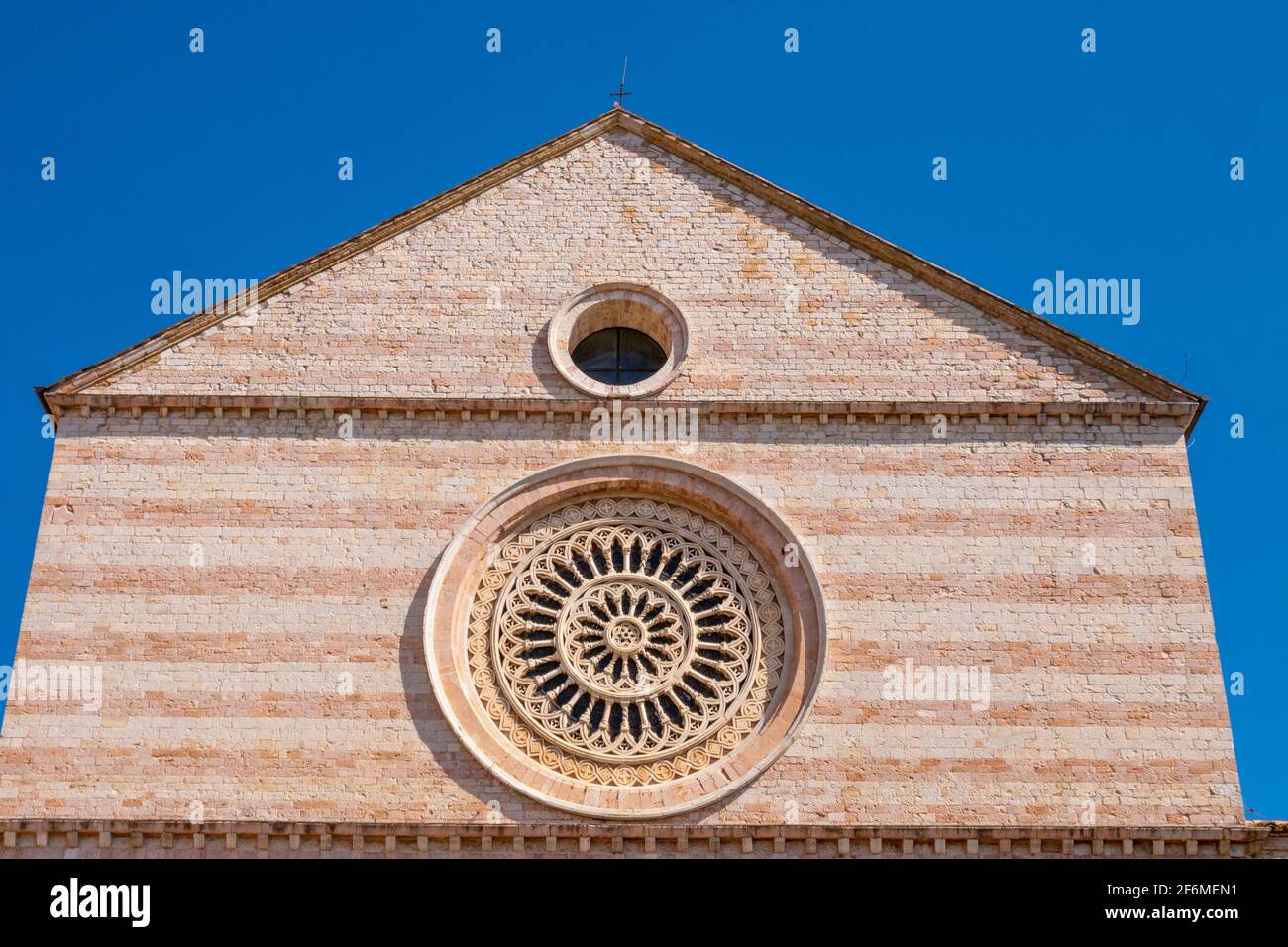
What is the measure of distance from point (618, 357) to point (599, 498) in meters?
1.79

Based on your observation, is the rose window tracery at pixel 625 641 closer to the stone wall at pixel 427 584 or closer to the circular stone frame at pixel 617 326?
the stone wall at pixel 427 584

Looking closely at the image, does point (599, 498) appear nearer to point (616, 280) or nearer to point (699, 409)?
point (699, 409)

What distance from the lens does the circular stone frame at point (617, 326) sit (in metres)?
17.2

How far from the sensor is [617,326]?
18.2m

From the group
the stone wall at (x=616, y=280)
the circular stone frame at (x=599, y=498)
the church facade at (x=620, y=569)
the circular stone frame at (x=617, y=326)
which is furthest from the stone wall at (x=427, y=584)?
the circular stone frame at (x=617, y=326)

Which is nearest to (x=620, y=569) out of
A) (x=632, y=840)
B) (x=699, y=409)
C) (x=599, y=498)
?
(x=599, y=498)

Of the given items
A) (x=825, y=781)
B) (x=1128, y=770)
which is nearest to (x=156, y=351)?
(x=825, y=781)

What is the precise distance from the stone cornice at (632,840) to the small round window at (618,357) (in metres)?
4.99

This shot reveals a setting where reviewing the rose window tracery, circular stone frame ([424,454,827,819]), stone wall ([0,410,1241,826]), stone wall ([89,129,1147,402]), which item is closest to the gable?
stone wall ([89,129,1147,402])

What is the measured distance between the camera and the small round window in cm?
1792

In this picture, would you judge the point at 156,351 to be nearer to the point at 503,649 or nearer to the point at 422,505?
the point at 422,505

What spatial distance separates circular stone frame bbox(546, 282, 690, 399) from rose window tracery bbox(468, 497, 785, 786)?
118cm
